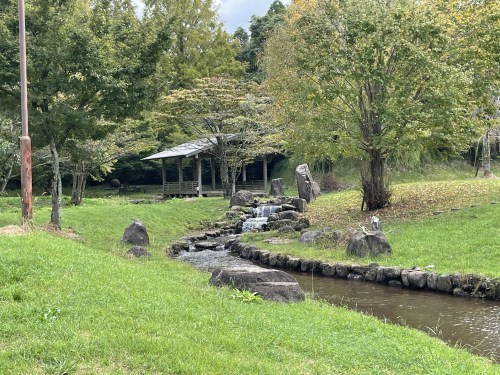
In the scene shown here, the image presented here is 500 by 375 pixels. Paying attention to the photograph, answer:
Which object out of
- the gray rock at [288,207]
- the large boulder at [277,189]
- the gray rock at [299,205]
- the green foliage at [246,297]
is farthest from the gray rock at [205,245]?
the large boulder at [277,189]

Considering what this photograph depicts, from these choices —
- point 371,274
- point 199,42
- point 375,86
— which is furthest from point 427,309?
point 199,42

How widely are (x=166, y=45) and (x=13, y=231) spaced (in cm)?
739

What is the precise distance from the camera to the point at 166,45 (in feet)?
47.7

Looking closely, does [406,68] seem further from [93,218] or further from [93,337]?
[93,337]

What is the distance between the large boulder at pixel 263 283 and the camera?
297 inches

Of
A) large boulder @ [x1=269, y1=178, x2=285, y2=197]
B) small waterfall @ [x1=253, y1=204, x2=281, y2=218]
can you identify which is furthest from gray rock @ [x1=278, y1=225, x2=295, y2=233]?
large boulder @ [x1=269, y1=178, x2=285, y2=197]

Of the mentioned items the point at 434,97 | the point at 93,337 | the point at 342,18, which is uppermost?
the point at 342,18

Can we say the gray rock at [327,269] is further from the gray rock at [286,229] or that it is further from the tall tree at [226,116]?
the tall tree at [226,116]

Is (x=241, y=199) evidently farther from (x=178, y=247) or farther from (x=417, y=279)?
(x=417, y=279)

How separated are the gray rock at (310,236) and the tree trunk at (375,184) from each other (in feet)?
13.1

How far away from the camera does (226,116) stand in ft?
85.1

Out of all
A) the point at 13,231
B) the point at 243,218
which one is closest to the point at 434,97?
the point at 243,218

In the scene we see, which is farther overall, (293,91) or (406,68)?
(293,91)

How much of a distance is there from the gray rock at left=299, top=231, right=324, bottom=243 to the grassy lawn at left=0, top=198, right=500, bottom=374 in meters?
6.83
